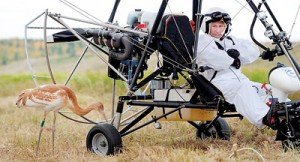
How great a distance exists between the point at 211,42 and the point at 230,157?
153 centimetres

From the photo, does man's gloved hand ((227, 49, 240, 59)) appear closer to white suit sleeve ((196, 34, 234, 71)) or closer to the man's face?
white suit sleeve ((196, 34, 234, 71))

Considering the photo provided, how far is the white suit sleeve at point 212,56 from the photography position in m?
7.79

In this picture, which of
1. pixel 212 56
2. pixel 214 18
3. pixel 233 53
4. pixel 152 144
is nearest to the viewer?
pixel 212 56

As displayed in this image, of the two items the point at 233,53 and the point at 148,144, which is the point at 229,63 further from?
the point at 148,144

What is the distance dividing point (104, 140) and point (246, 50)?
6.63 ft

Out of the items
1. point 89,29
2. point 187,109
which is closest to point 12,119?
point 89,29

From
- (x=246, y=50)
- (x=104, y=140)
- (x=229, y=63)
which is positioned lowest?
(x=104, y=140)

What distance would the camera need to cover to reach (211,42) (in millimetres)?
7957

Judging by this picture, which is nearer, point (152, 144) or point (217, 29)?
point (217, 29)

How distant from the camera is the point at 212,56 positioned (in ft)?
25.6

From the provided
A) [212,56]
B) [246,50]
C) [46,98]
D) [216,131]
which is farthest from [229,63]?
[46,98]

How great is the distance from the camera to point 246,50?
27.1ft

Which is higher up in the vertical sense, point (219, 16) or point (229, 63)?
point (219, 16)

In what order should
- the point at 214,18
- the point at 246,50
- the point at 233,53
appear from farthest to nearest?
the point at 246,50 < the point at 214,18 < the point at 233,53
